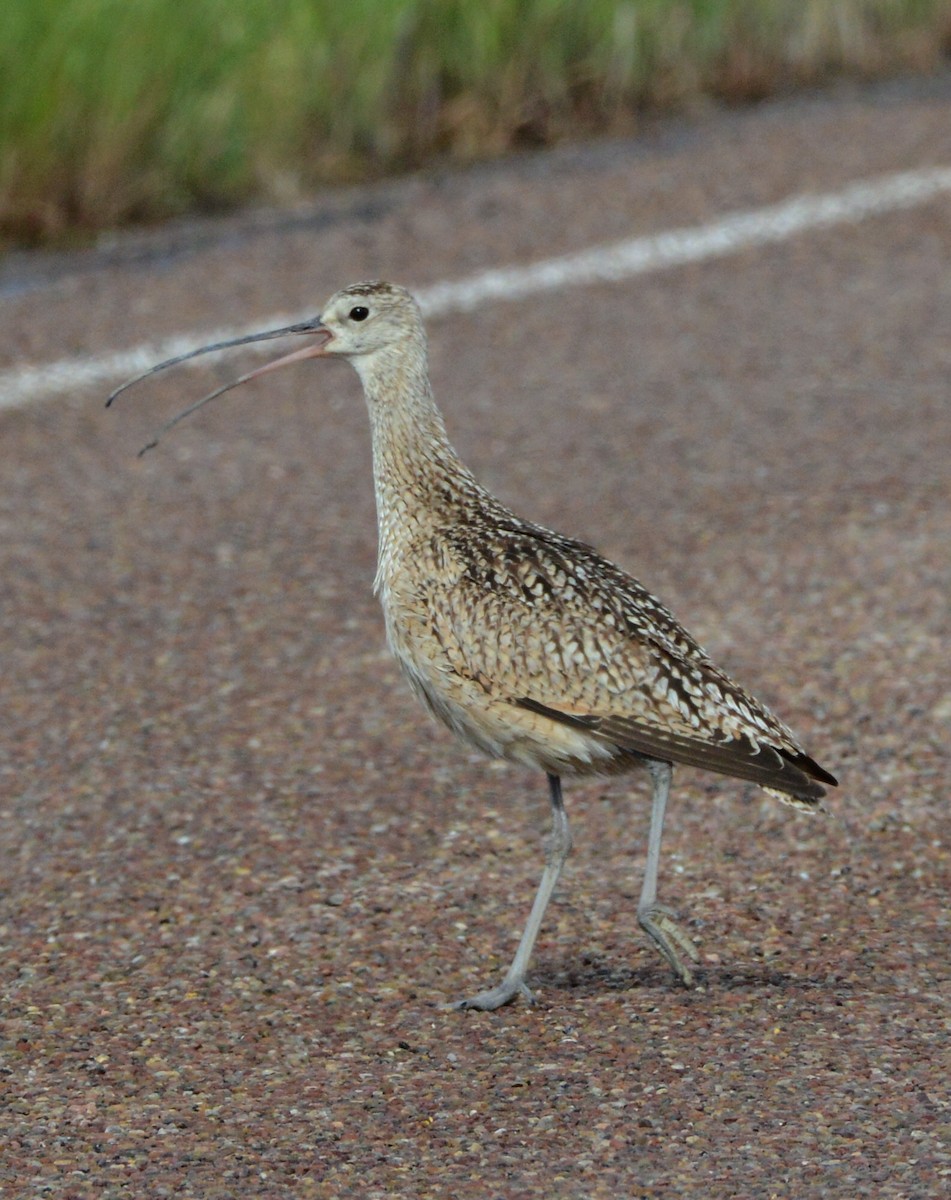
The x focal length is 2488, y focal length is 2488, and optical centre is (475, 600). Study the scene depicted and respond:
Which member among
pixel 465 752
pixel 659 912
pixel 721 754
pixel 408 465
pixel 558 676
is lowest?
pixel 465 752

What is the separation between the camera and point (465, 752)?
6.36 meters

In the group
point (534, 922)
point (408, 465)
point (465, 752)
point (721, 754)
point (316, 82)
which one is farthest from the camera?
point (316, 82)

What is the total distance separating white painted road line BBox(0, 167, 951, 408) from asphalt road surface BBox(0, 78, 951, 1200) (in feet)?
0.33

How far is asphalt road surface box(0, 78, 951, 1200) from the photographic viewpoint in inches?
175

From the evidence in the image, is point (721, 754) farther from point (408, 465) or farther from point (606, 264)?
point (606, 264)

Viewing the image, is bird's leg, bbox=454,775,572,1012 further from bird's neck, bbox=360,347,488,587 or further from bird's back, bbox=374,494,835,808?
bird's neck, bbox=360,347,488,587

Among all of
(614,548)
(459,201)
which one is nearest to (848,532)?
(614,548)

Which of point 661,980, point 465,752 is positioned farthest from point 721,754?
point 465,752

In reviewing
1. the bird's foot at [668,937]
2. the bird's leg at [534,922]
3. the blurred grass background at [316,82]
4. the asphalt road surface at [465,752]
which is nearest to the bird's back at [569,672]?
the bird's leg at [534,922]

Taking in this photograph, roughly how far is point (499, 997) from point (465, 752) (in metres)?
1.50

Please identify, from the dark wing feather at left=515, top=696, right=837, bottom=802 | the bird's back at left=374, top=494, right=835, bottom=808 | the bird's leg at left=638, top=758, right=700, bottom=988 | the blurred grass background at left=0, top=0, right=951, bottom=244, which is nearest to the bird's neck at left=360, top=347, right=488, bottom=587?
the bird's back at left=374, top=494, right=835, bottom=808

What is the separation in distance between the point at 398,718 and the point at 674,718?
1.68 m

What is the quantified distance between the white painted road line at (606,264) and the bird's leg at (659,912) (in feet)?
13.1

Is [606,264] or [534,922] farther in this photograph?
[606,264]
